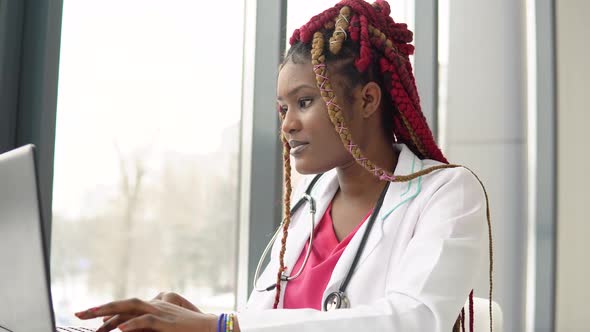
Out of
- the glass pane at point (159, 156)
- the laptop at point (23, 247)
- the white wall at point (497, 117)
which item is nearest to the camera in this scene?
the laptop at point (23, 247)

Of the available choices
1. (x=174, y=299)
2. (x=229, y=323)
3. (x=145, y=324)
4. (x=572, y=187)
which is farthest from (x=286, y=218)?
(x=572, y=187)

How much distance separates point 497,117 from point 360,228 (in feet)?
7.84

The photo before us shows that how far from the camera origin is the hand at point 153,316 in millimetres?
1003

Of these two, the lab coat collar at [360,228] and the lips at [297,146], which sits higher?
the lips at [297,146]

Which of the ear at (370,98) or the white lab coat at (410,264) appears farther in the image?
the ear at (370,98)

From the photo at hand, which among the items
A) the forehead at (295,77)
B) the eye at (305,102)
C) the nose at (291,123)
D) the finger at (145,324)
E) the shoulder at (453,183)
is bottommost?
the finger at (145,324)

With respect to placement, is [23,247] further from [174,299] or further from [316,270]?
[316,270]

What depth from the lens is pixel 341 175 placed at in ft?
5.26

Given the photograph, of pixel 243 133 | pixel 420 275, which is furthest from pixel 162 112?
pixel 420 275

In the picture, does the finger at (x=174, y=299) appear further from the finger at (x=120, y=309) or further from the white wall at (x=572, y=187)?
the white wall at (x=572, y=187)

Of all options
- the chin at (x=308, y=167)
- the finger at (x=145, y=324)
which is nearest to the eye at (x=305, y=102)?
the chin at (x=308, y=167)

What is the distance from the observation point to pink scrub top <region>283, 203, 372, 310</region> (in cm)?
146

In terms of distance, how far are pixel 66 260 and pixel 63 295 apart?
115 mm

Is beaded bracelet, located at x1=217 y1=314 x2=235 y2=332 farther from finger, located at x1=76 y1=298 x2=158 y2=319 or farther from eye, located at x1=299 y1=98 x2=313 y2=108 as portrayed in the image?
eye, located at x1=299 y1=98 x2=313 y2=108
